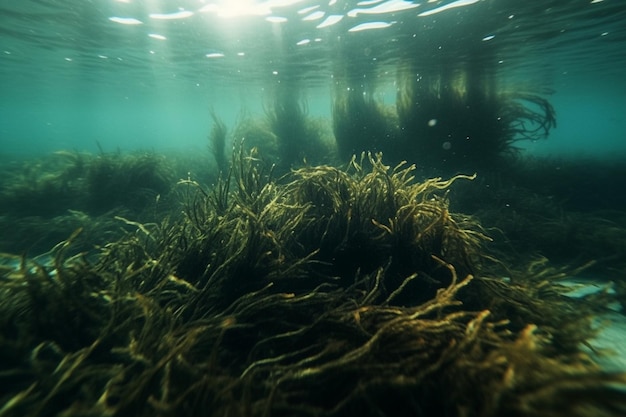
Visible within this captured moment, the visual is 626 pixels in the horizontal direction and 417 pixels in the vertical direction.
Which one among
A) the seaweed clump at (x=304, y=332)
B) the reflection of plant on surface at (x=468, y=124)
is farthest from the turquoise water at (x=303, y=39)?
the seaweed clump at (x=304, y=332)

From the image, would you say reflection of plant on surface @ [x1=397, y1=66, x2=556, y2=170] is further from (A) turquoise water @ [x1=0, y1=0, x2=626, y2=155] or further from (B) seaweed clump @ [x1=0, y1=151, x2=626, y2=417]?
(B) seaweed clump @ [x1=0, y1=151, x2=626, y2=417]

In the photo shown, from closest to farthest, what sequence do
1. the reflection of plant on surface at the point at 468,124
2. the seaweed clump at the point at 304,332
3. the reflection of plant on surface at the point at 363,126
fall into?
1. the seaweed clump at the point at 304,332
2. the reflection of plant on surface at the point at 468,124
3. the reflection of plant on surface at the point at 363,126

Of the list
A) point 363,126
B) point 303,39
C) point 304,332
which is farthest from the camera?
point 303,39

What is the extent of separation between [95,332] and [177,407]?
1.01 meters

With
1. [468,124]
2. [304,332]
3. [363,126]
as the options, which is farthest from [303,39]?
[304,332]

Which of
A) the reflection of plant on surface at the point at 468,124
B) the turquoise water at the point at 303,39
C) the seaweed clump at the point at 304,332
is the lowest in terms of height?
the seaweed clump at the point at 304,332

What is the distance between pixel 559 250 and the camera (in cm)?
552

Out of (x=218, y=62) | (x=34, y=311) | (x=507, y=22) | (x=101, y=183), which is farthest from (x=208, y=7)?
(x=34, y=311)

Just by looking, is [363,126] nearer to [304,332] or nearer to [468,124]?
[468,124]

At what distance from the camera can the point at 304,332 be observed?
2084 mm

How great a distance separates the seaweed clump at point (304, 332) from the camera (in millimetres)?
1492

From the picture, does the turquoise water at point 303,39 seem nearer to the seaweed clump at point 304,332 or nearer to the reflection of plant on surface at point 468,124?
the reflection of plant on surface at point 468,124

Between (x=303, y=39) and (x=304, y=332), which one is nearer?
(x=304, y=332)

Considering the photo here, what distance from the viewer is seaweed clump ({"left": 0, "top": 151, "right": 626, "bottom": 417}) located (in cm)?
149
